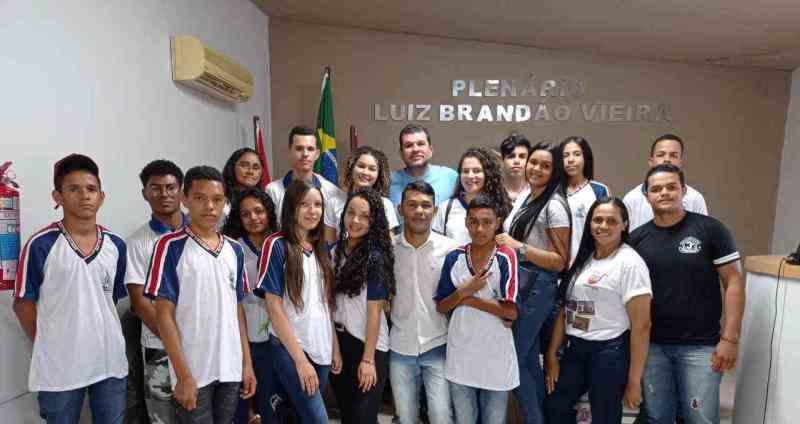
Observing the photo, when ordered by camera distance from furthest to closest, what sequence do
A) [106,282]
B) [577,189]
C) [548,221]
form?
[577,189] < [548,221] < [106,282]

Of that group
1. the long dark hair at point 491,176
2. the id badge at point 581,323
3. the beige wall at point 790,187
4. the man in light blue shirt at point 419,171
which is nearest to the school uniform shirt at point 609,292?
the id badge at point 581,323

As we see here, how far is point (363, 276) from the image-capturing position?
1982 mm

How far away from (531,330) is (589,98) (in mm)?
2825

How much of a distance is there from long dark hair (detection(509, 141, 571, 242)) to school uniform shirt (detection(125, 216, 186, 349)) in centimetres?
157

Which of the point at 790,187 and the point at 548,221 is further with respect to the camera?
the point at 790,187

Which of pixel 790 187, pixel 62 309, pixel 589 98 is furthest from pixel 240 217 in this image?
pixel 790 187

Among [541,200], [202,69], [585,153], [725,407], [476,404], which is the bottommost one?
[725,407]

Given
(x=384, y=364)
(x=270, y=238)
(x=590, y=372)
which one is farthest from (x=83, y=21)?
(x=590, y=372)

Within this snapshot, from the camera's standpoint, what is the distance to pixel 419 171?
280cm

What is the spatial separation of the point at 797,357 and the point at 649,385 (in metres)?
0.60

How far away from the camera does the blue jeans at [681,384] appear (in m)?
2.04

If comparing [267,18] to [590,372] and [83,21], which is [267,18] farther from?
[590,372]

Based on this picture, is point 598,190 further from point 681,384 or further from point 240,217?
point 240,217

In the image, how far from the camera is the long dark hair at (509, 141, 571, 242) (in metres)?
2.23
